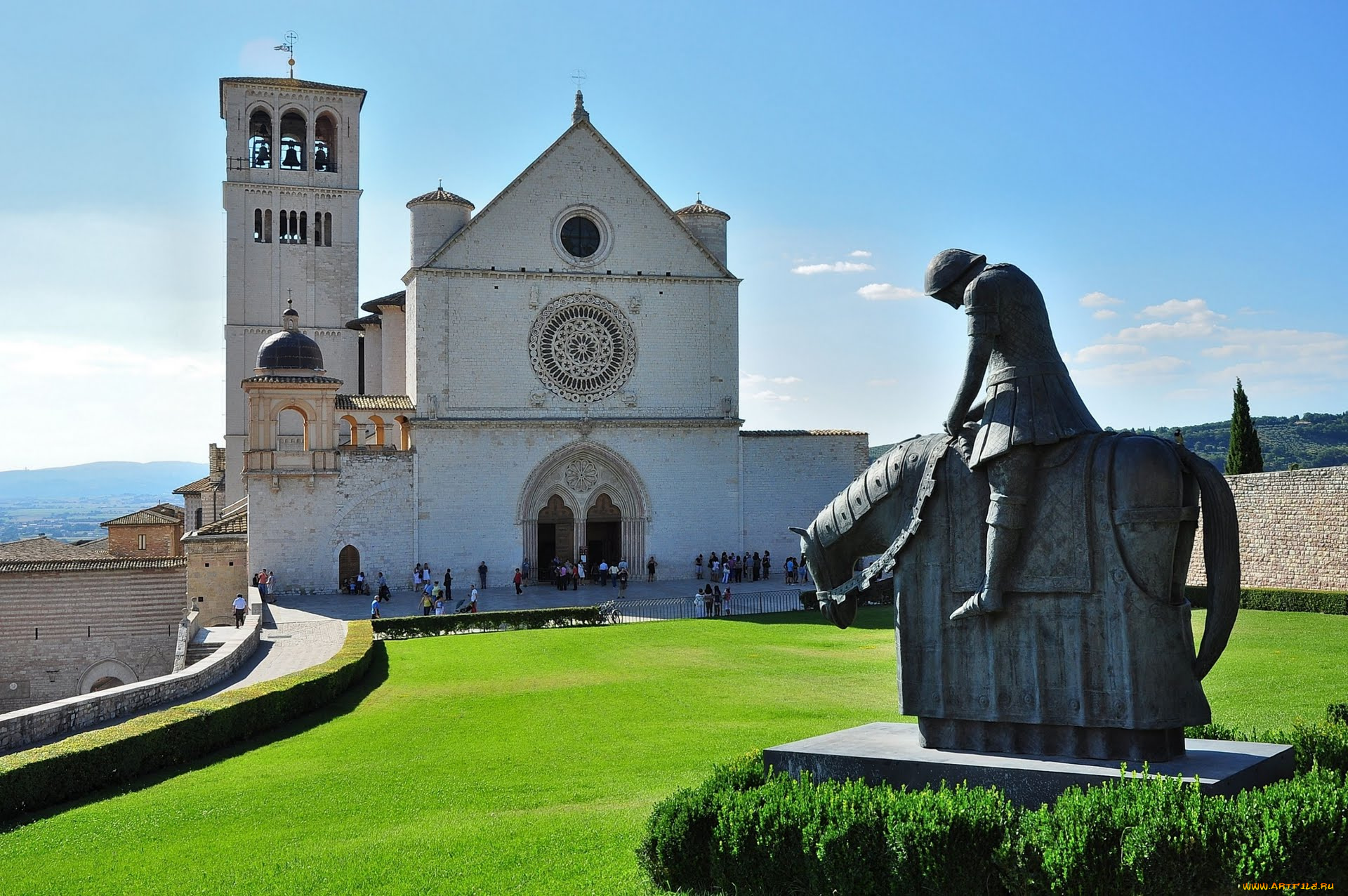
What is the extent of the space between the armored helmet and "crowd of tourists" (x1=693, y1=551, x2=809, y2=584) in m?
31.8

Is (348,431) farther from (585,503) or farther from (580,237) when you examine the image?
(580,237)

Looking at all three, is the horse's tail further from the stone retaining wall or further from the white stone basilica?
the white stone basilica

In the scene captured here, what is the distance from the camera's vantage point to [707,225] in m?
42.8

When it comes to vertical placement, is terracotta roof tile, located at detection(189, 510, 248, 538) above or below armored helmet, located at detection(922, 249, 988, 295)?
below

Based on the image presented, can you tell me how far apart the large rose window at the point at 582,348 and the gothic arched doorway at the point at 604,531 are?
3727 millimetres

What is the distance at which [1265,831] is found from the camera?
6242mm

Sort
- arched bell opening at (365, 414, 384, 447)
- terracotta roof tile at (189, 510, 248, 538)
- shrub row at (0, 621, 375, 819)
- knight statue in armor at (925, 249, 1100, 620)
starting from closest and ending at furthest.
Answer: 1. knight statue in armor at (925, 249, 1100, 620)
2. shrub row at (0, 621, 375, 819)
3. terracotta roof tile at (189, 510, 248, 538)
4. arched bell opening at (365, 414, 384, 447)

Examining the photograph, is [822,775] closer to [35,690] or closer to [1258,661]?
[1258,661]

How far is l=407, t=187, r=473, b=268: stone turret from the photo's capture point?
3984 centimetres

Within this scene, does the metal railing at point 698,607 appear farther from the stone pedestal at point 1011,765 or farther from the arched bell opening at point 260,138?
the arched bell opening at point 260,138

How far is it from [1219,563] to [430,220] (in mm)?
35173

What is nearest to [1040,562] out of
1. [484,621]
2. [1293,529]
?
[484,621]

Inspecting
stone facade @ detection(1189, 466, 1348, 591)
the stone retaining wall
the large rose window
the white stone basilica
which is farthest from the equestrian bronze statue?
the large rose window

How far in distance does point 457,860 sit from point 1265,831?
555 cm
